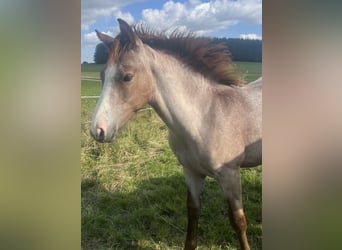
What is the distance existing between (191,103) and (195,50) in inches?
10.0

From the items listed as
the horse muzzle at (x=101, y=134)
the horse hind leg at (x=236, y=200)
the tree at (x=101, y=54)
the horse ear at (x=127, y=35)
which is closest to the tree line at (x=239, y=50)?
the tree at (x=101, y=54)

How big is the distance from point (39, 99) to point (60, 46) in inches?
10.7

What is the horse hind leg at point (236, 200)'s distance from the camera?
71.1 inches

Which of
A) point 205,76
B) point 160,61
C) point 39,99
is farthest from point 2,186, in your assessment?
point 205,76

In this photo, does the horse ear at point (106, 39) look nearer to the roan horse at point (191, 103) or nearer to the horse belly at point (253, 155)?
the roan horse at point (191, 103)

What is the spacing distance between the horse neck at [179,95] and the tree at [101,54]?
9.0 inches

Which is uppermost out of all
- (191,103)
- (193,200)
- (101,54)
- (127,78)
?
(101,54)

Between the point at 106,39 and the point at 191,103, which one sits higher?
the point at 106,39

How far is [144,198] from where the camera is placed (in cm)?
188

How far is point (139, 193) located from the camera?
6.17 feet

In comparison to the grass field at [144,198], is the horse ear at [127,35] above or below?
above

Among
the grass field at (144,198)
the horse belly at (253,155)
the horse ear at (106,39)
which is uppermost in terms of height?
the horse ear at (106,39)

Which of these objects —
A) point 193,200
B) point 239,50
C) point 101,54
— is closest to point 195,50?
point 239,50

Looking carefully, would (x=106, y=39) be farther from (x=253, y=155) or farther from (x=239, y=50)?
(x=253, y=155)
